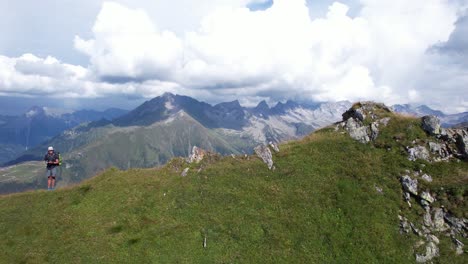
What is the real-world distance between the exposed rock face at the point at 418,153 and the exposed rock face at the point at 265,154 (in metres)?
15.1

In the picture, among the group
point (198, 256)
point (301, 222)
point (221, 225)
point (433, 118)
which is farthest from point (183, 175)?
point (433, 118)

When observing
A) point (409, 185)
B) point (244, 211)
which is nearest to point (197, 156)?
point (244, 211)

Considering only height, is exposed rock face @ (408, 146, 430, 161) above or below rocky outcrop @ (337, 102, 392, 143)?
below

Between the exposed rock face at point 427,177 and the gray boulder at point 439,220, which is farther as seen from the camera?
the exposed rock face at point 427,177

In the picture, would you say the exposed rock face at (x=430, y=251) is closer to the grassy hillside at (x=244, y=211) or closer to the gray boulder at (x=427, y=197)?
the grassy hillside at (x=244, y=211)

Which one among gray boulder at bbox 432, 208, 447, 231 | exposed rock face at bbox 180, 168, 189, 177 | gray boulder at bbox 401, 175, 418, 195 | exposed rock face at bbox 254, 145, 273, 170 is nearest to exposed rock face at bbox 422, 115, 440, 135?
gray boulder at bbox 401, 175, 418, 195

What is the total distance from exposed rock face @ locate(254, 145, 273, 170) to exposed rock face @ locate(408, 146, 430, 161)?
15072 mm

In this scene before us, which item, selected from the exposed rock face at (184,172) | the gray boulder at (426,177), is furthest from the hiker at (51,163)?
the gray boulder at (426,177)

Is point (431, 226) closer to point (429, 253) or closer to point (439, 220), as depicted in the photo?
point (439, 220)

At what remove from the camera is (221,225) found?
3167 cm

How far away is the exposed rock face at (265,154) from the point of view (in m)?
39.3

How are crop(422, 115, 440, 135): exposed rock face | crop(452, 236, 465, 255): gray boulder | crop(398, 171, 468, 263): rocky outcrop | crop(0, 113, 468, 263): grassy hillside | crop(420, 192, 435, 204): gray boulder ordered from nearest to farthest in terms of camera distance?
1. crop(452, 236, 465, 255): gray boulder
2. crop(398, 171, 468, 263): rocky outcrop
3. crop(0, 113, 468, 263): grassy hillside
4. crop(420, 192, 435, 204): gray boulder
5. crop(422, 115, 440, 135): exposed rock face

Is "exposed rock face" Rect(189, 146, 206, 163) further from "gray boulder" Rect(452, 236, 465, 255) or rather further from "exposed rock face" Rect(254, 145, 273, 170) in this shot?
"gray boulder" Rect(452, 236, 465, 255)

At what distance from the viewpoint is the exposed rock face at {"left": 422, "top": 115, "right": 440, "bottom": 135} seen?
38312mm
